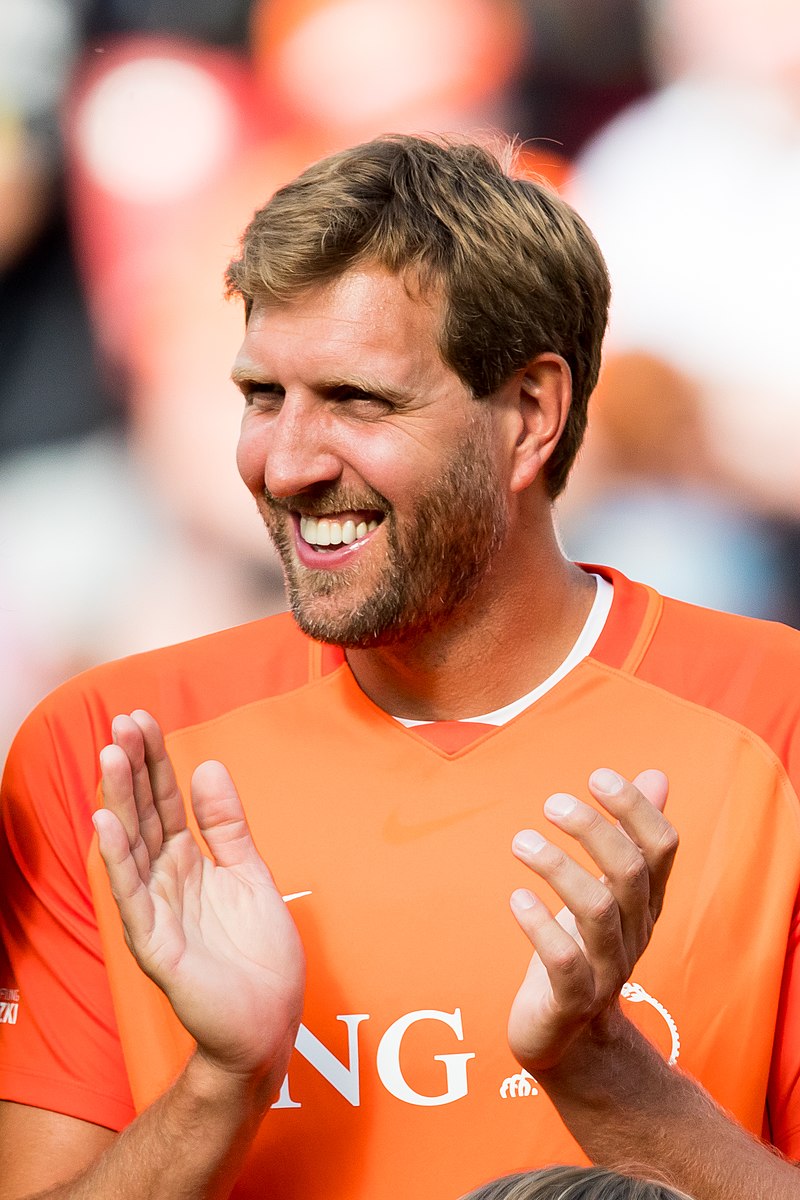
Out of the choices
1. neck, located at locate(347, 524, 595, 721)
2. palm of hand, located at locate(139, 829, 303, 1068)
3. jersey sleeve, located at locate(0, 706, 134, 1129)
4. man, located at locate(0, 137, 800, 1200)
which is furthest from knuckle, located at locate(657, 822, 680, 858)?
jersey sleeve, located at locate(0, 706, 134, 1129)

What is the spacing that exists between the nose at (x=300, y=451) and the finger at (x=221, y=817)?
0.29m

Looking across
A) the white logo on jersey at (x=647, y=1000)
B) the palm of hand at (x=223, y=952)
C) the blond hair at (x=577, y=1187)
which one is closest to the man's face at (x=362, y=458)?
the palm of hand at (x=223, y=952)

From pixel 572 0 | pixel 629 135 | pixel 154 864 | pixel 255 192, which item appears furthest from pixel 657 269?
pixel 154 864

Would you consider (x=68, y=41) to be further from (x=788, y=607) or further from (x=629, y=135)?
(x=788, y=607)

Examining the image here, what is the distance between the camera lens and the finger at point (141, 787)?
124cm

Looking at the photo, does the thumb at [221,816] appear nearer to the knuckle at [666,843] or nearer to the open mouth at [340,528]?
the open mouth at [340,528]

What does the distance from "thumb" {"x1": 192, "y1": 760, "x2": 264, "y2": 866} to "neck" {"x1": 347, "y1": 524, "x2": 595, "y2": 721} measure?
11.5 inches

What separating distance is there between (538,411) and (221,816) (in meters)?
0.58

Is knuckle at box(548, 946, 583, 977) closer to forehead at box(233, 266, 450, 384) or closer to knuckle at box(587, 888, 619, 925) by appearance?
knuckle at box(587, 888, 619, 925)

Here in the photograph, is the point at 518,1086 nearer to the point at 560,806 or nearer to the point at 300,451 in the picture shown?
the point at 560,806

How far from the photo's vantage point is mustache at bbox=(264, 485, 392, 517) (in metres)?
1.45

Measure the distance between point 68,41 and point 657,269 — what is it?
33.4 inches

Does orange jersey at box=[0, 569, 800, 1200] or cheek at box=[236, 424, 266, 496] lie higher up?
cheek at box=[236, 424, 266, 496]

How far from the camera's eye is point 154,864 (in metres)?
1.27
